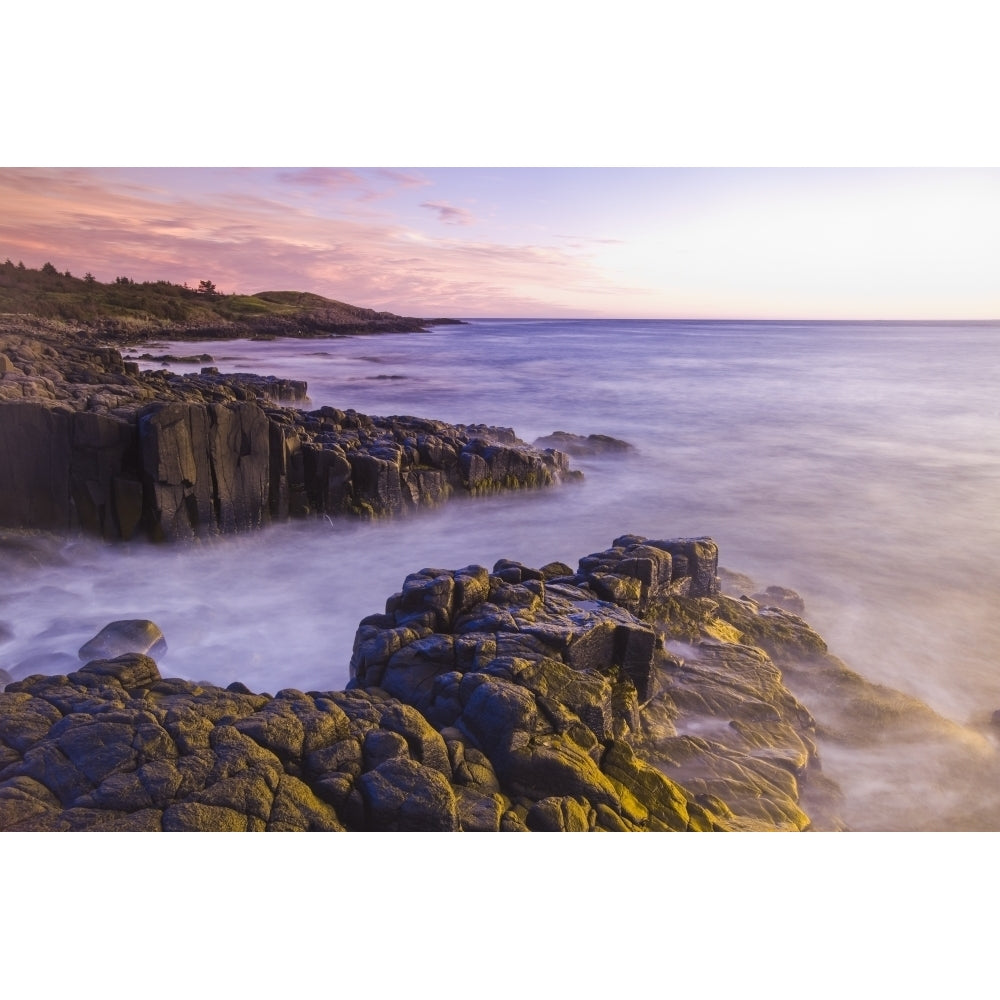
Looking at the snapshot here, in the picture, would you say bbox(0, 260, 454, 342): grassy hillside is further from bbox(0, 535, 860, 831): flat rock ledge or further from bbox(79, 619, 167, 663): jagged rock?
bbox(0, 535, 860, 831): flat rock ledge

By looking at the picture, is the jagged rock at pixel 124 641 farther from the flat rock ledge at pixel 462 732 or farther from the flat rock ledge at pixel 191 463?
the flat rock ledge at pixel 191 463

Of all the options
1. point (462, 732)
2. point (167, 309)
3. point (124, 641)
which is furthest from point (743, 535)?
point (167, 309)

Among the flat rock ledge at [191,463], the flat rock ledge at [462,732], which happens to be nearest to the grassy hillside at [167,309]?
the flat rock ledge at [191,463]

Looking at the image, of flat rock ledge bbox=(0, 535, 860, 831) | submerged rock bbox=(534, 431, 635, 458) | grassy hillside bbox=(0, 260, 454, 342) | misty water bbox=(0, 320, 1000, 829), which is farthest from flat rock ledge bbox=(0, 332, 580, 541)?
flat rock ledge bbox=(0, 535, 860, 831)

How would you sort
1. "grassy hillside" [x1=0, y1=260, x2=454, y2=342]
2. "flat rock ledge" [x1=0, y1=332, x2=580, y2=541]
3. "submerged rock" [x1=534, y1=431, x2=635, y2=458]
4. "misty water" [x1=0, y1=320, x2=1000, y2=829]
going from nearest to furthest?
"misty water" [x1=0, y1=320, x2=1000, y2=829] < "flat rock ledge" [x1=0, y1=332, x2=580, y2=541] < "grassy hillside" [x1=0, y1=260, x2=454, y2=342] < "submerged rock" [x1=534, y1=431, x2=635, y2=458]

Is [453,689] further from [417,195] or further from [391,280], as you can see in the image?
[391,280]

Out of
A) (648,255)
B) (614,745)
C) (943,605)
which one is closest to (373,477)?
(648,255)
